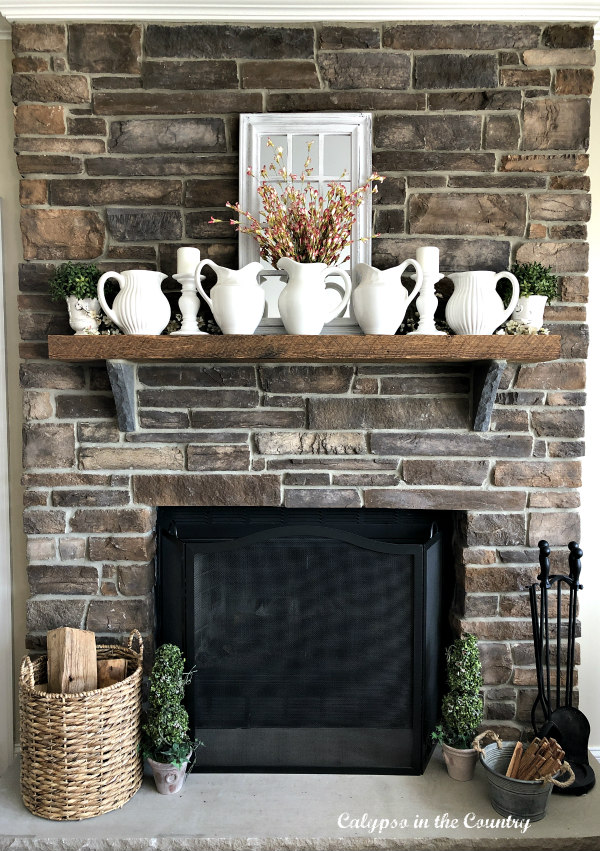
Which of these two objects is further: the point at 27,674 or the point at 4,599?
the point at 4,599

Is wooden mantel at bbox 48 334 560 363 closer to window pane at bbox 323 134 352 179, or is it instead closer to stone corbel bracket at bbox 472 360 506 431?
stone corbel bracket at bbox 472 360 506 431

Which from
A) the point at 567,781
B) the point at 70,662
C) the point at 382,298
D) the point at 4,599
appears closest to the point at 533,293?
the point at 382,298

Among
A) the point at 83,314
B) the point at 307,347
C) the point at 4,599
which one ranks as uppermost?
the point at 83,314

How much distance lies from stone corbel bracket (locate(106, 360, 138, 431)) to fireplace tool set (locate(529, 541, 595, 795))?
53.1 inches

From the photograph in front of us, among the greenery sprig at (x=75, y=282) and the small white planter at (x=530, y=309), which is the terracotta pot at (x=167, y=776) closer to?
the greenery sprig at (x=75, y=282)

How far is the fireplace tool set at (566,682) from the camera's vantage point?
2.02 meters

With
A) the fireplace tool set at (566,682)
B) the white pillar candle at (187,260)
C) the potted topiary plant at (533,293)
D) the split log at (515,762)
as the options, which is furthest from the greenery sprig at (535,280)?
the split log at (515,762)

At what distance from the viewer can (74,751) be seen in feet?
6.13

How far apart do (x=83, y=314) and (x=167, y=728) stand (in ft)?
4.18

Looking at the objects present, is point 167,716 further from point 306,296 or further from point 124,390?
point 306,296

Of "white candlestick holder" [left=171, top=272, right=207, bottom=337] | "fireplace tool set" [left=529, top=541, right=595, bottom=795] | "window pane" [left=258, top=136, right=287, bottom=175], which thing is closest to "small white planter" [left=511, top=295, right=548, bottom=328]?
"fireplace tool set" [left=529, top=541, right=595, bottom=795]

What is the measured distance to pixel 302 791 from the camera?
2025mm

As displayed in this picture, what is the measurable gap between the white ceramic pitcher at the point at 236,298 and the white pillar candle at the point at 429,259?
1.60 feet

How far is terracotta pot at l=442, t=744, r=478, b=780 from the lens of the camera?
6.70 feet
